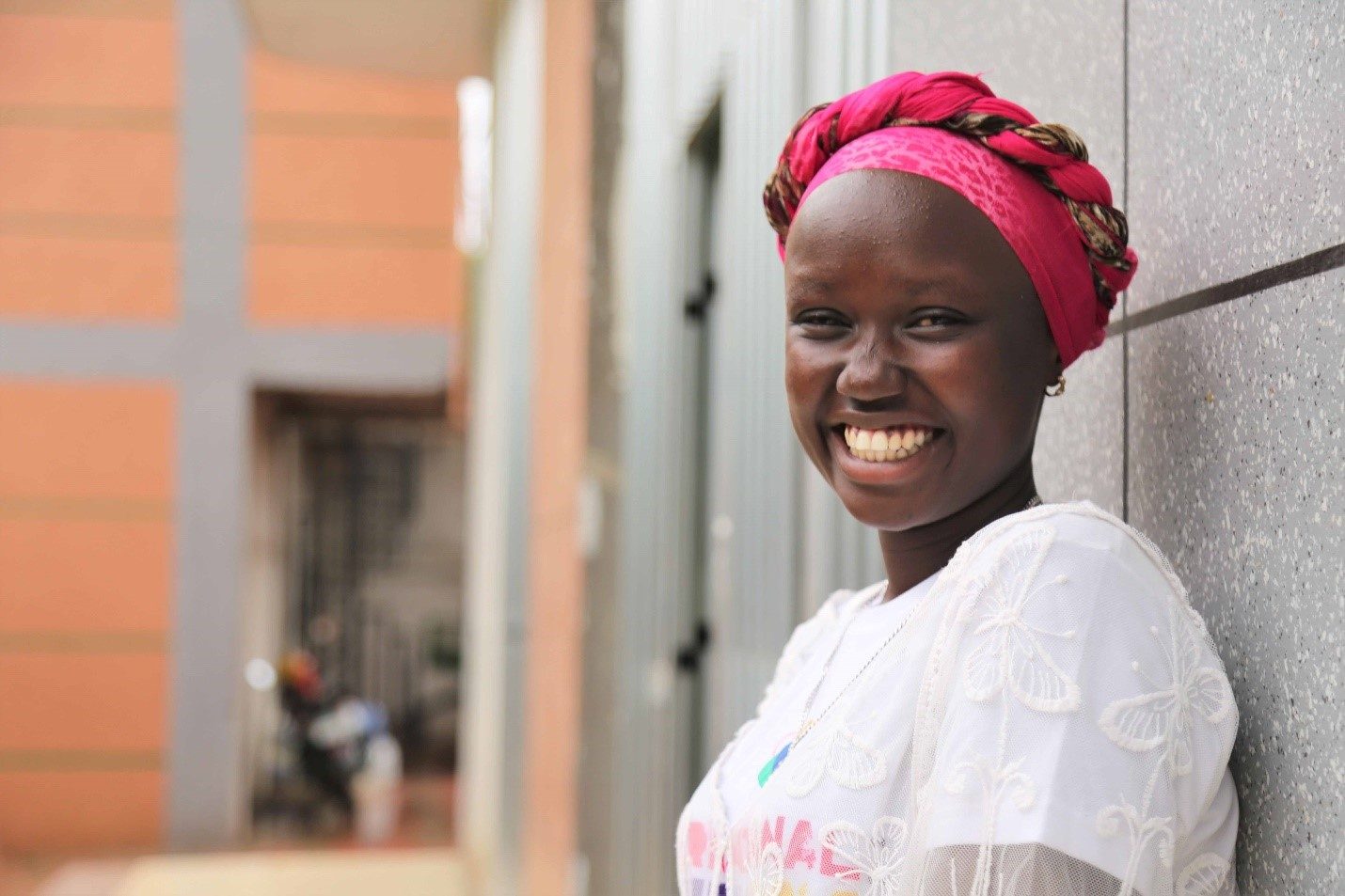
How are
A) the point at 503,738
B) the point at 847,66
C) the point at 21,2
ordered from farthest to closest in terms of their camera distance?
the point at 21,2 → the point at 503,738 → the point at 847,66

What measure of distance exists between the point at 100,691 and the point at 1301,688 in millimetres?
10252

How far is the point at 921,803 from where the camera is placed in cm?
101

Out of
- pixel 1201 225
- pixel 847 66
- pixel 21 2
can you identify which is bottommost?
pixel 1201 225

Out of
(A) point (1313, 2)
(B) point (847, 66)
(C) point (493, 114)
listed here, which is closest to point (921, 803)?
(A) point (1313, 2)

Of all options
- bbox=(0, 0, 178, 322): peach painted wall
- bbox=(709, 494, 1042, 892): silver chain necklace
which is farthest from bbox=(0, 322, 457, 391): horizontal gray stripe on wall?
bbox=(709, 494, 1042, 892): silver chain necklace

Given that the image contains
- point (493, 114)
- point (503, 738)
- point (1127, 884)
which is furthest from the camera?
point (493, 114)

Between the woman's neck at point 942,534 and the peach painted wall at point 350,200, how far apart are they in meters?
9.25

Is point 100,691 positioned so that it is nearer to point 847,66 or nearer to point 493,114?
point 493,114

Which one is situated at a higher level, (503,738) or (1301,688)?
(1301,688)

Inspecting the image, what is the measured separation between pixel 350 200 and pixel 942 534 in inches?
383

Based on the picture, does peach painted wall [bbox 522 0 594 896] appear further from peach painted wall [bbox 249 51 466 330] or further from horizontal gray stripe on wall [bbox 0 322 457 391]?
peach painted wall [bbox 249 51 466 330]

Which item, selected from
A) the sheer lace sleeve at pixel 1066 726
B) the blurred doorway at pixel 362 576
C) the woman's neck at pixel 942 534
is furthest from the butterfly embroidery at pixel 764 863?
the blurred doorway at pixel 362 576

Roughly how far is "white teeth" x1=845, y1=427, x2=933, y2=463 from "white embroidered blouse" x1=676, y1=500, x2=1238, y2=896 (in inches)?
4.8

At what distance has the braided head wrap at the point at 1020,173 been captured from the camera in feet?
3.72
